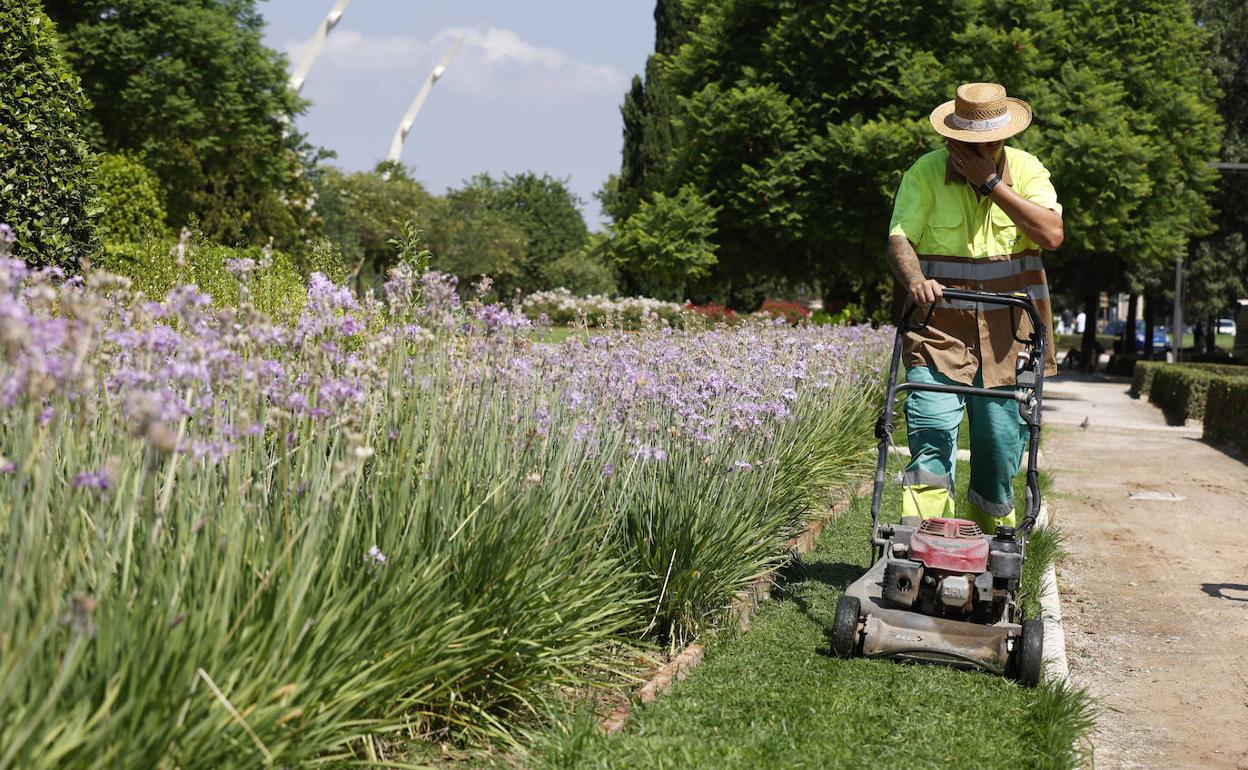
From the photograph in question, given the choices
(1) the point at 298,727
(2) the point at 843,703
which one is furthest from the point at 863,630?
(1) the point at 298,727

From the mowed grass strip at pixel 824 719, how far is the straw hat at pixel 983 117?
2254mm

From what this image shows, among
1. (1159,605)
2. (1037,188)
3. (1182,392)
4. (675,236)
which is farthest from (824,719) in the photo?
(1182,392)

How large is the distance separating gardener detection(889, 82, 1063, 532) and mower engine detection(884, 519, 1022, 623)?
0.56 metres

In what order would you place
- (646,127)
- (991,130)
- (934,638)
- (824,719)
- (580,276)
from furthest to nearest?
1. (580,276)
2. (646,127)
3. (991,130)
4. (934,638)
5. (824,719)

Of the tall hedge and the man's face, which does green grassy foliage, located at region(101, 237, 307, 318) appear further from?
the man's face

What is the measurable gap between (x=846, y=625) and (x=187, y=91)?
103 feet

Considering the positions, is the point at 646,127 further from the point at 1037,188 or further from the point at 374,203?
the point at 1037,188

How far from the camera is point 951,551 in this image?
16.3ft

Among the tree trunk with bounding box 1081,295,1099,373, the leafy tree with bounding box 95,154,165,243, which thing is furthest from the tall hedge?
the tree trunk with bounding box 1081,295,1099,373

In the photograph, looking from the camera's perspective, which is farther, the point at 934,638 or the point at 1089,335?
the point at 1089,335

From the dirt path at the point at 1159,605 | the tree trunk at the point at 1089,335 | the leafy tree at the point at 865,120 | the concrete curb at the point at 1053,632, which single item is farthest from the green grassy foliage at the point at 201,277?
the tree trunk at the point at 1089,335

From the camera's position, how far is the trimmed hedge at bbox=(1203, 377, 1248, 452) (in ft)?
52.1

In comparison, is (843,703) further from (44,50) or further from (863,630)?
(44,50)

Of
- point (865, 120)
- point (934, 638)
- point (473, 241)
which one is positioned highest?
point (865, 120)
